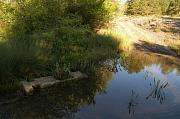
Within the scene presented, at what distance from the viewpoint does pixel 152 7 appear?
71.6 meters

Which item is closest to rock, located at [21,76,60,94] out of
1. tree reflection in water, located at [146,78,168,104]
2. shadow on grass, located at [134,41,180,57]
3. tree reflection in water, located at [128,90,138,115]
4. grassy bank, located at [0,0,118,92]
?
grassy bank, located at [0,0,118,92]

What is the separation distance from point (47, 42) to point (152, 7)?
60.7 meters

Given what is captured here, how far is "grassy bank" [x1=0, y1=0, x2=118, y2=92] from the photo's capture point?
34.6 ft

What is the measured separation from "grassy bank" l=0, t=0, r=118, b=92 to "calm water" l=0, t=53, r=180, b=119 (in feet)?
2.69

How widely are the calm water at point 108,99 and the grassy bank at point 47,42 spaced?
0.82 m

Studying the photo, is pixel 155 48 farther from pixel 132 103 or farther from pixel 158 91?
pixel 132 103

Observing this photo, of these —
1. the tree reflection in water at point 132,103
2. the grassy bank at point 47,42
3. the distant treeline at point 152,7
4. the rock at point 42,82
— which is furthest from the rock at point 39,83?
the distant treeline at point 152,7

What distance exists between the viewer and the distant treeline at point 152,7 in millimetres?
65625

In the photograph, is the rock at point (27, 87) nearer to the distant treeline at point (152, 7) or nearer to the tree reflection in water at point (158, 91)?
the tree reflection in water at point (158, 91)

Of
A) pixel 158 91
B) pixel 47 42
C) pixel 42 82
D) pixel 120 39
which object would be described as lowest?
pixel 158 91

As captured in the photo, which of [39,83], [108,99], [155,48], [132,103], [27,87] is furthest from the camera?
[155,48]

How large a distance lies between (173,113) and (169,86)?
2.98 m

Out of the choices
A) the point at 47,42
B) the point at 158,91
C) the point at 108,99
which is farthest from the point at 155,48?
the point at 108,99

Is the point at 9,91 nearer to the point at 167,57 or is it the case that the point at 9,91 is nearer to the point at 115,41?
the point at 115,41
